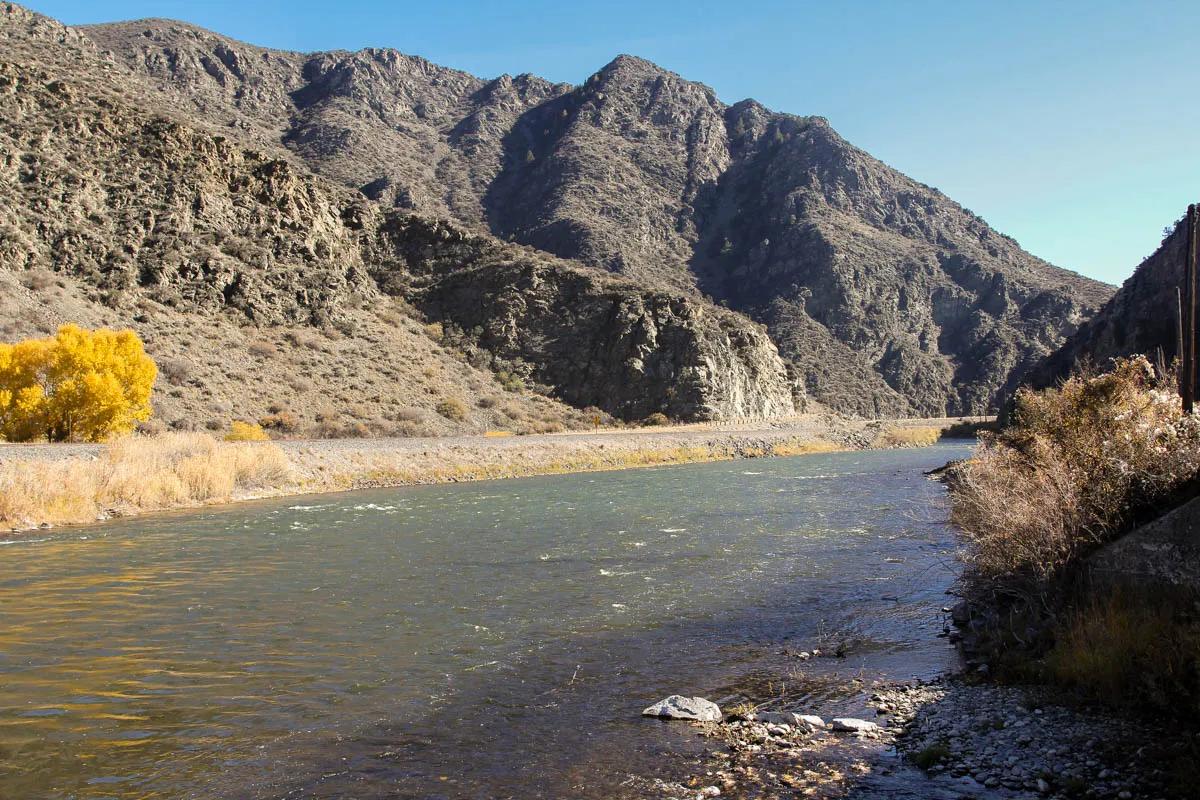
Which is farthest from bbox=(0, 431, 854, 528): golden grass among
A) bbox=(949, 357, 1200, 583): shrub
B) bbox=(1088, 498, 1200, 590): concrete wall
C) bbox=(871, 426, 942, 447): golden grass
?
bbox=(871, 426, 942, 447): golden grass

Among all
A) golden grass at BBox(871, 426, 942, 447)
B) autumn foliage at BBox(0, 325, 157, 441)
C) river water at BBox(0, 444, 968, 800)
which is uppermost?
autumn foliage at BBox(0, 325, 157, 441)

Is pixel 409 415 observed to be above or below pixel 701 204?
below

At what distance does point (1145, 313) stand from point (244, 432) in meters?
58.9

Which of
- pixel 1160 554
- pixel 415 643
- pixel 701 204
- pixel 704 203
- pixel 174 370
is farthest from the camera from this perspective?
pixel 704 203

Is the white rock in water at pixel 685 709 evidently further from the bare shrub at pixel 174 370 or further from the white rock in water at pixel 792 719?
the bare shrub at pixel 174 370

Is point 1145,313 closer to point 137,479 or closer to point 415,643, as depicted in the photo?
point 415,643

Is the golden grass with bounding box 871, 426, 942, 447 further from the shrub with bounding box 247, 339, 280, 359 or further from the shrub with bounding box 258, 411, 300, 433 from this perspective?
the shrub with bounding box 247, 339, 280, 359

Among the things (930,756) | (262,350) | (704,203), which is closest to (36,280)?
(262,350)

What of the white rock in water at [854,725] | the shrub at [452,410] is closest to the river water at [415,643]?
the white rock in water at [854,725]

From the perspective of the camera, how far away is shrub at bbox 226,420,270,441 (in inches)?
1549

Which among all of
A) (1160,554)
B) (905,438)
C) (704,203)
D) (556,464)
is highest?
(704,203)

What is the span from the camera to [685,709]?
7.30 m

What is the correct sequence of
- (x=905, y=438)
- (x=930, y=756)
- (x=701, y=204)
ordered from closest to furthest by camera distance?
(x=930, y=756) < (x=905, y=438) < (x=701, y=204)

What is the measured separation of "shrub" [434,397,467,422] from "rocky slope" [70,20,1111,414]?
52597 mm
